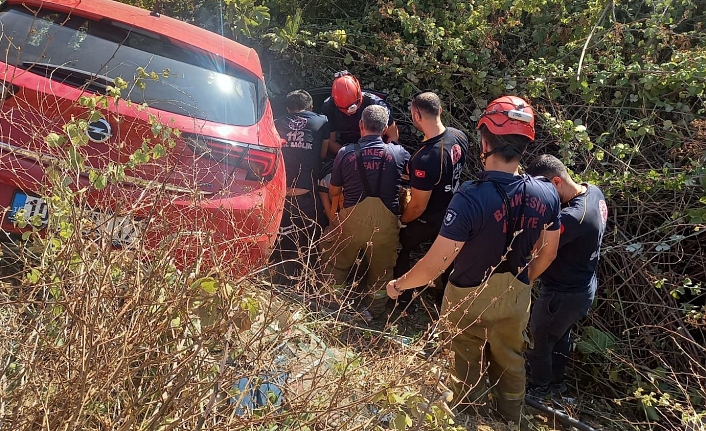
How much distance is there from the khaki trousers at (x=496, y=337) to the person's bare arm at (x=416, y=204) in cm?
105

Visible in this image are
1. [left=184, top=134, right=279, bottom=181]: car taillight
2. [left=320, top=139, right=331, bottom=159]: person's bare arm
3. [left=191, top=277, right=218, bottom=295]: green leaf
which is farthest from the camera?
[left=320, top=139, right=331, bottom=159]: person's bare arm

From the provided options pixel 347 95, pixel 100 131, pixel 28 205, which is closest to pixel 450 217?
pixel 100 131

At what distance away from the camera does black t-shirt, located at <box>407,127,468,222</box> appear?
4152 mm

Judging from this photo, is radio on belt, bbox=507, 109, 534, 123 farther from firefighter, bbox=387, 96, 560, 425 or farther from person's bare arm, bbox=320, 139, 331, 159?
person's bare arm, bbox=320, 139, 331, 159

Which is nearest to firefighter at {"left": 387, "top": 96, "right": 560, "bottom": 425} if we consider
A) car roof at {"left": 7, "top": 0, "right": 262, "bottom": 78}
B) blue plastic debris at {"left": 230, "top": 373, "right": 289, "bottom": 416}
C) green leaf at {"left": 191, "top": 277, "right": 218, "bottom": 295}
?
blue plastic debris at {"left": 230, "top": 373, "right": 289, "bottom": 416}

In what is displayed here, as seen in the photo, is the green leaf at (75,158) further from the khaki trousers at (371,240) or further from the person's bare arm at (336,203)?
the person's bare arm at (336,203)

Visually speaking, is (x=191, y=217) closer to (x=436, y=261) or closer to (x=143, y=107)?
(x=143, y=107)

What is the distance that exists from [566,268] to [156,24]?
10.6 feet

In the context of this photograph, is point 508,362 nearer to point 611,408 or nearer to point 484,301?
point 484,301

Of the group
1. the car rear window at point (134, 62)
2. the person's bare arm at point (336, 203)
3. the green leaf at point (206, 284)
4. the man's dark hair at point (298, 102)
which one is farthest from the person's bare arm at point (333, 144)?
the green leaf at point (206, 284)

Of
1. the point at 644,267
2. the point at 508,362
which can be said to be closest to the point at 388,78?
the point at 644,267

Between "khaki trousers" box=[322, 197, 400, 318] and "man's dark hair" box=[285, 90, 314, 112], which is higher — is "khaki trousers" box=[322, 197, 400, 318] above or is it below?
below

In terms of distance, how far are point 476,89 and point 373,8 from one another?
5.69ft

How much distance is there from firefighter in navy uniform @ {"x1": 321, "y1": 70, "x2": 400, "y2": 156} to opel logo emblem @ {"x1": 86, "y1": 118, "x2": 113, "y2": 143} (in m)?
2.67
